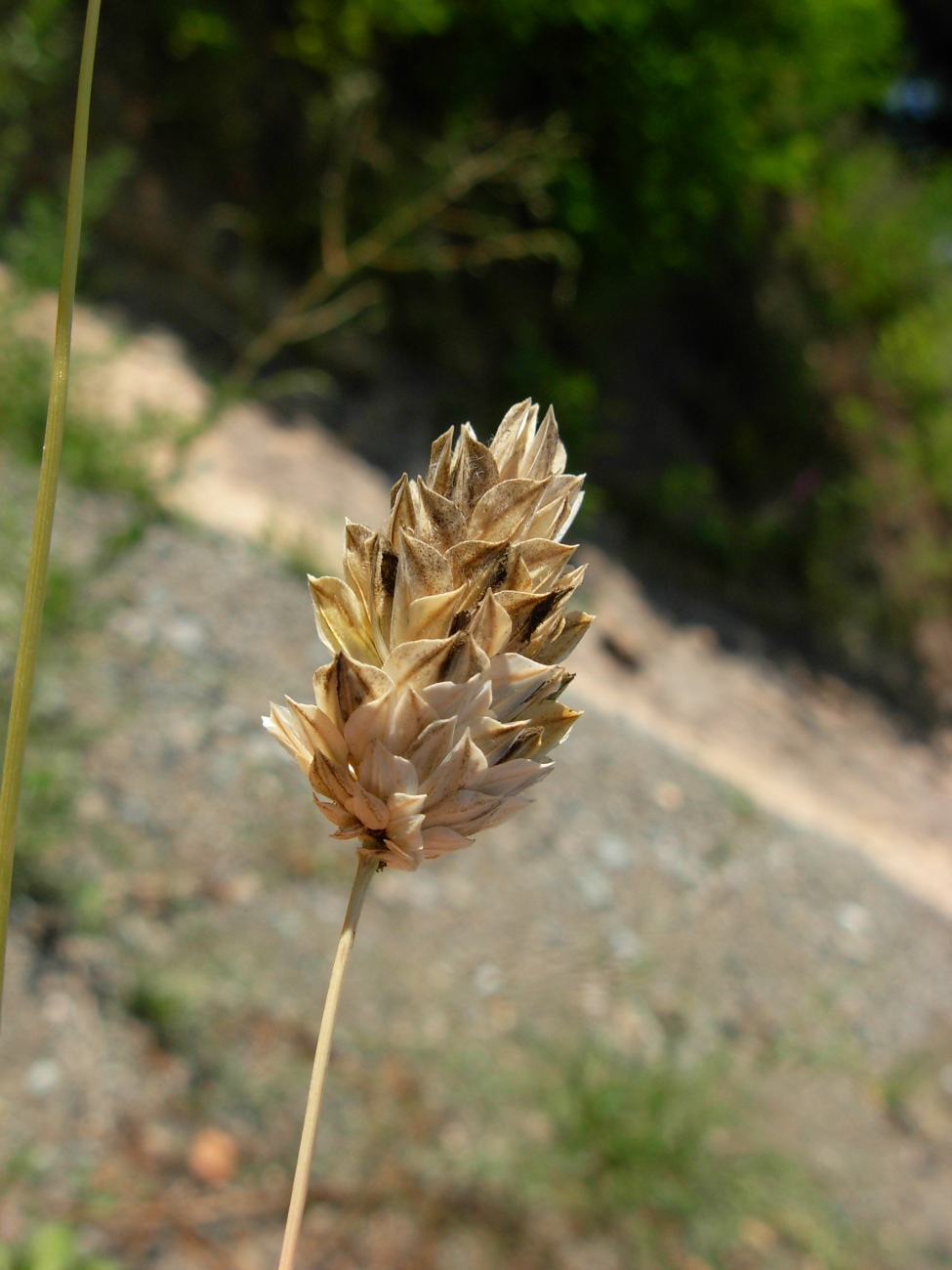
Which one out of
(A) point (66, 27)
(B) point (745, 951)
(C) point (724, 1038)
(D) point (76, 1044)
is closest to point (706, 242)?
(A) point (66, 27)

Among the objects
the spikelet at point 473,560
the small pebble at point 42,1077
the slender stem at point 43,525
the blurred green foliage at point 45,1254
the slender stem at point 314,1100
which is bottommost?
the blurred green foliage at point 45,1254

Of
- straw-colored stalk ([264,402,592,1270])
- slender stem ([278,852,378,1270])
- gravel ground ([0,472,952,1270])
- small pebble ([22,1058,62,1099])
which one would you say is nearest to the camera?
slender stem ([278,852,378,1270])

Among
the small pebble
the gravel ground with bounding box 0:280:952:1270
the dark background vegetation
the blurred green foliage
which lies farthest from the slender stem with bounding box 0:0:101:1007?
the dark background vegetation

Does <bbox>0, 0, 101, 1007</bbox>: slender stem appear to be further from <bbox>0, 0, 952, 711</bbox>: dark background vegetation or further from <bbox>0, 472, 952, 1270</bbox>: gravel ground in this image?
<bbox>0, 0, 952, 711</bbox>: dark background vegetation

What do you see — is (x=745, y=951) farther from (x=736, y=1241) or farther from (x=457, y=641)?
(x=457, y=641)

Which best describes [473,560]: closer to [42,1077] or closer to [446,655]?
[446,655]

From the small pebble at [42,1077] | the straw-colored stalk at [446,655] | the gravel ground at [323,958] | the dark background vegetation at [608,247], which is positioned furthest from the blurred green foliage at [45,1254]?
the dark background vegetation at [608,247]

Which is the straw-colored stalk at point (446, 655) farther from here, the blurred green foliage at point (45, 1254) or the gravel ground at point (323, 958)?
the gravel ground at point (323, 958)
